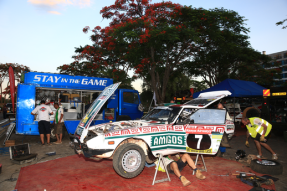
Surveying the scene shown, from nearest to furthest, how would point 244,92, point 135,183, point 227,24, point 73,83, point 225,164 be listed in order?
point 135,183, point 225,164, point 73,83, point 244,92, point 227,24

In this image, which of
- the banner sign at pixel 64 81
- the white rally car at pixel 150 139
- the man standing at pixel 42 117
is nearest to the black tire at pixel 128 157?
the white rally car at pixel 150 139

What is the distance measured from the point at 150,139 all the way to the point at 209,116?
1.96 meters

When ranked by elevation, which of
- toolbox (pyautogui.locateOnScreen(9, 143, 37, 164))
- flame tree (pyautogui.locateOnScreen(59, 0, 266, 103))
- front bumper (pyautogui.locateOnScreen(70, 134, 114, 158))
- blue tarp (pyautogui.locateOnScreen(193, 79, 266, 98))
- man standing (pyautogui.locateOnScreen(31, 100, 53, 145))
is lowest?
toolbox (pyautogui.locateOnScreen(9, 143, 37, 164))

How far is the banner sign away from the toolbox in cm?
330

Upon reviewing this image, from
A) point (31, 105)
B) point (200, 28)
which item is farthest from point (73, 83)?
point (200, 28)

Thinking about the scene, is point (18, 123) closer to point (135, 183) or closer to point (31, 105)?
point (31, 105)

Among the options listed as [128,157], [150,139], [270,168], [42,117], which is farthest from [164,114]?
[42,117]

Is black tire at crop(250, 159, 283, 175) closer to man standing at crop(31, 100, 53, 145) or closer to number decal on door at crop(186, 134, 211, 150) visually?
number decal on door at crop(186, 134, 211, 150)

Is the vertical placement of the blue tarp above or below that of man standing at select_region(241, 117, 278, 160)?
above

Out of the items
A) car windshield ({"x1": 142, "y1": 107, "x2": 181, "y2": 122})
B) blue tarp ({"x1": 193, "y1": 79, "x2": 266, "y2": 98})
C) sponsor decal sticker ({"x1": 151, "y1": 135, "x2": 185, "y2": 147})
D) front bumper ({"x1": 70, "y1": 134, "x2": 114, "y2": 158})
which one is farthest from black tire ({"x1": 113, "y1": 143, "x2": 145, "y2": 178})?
blue tarp ({"x1": 193, "y1": 79, "x2": 266, "y2": 98})

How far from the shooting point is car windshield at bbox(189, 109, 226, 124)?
536cm

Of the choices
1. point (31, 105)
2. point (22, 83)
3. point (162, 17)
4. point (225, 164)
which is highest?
point (162, 17)

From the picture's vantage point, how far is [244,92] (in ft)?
39.1

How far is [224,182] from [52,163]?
479 centimetres
